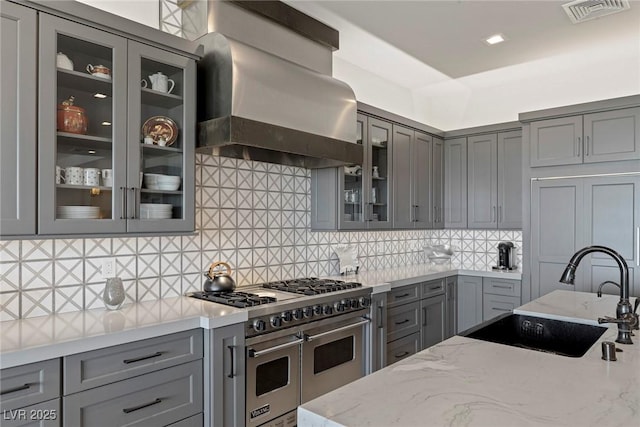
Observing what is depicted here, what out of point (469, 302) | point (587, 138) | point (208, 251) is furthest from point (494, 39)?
point (208, 251)

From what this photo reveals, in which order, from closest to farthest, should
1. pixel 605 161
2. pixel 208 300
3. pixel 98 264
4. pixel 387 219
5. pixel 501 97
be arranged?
pixel 98 264
pixel 208 300
pixel 605 161
pixel 387 219
pixel 501 97

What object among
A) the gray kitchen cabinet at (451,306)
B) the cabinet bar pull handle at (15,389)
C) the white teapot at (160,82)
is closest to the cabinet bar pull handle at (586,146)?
the gray kitchen cabinet at (451,306)

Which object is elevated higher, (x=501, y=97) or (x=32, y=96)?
(x=501, y=97)

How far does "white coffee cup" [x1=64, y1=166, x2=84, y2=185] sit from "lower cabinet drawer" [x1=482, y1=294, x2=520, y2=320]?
3.74 meters

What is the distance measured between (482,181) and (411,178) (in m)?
0.87

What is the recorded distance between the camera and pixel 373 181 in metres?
3.76

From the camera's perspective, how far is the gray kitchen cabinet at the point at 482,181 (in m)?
4.43

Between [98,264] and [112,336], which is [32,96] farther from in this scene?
[112,336]

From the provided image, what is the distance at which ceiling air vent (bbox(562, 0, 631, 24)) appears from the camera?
279 cm

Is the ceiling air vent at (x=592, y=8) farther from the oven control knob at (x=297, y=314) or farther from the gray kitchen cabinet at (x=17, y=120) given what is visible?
the gray kitchen cabinet at (x=17, y=120)

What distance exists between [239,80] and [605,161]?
314cm

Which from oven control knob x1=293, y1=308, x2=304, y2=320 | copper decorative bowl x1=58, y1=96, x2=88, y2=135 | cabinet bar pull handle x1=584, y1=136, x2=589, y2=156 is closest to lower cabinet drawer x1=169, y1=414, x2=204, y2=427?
oven control knob x1=293, y1=308, x2=304, y2=320

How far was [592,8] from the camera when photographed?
113 inches

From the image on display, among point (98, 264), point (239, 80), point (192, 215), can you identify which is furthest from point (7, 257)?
point (239, 80)
